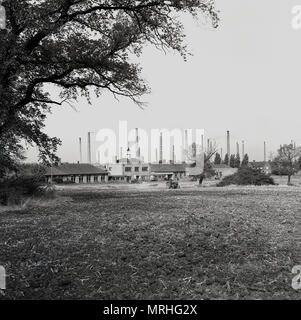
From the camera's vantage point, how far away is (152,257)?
747 centimetres

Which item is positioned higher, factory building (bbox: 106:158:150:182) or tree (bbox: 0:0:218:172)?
tree (bbox: 0:0:218:172)

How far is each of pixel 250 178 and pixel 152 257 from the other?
38.5 m

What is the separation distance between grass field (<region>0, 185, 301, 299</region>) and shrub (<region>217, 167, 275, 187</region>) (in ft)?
112

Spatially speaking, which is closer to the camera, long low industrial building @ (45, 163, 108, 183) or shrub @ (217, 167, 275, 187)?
shrub @ (217, 167, 275, 187)

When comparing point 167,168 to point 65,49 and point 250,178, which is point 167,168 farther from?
point 65,49

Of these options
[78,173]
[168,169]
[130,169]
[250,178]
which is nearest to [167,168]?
[168,169]

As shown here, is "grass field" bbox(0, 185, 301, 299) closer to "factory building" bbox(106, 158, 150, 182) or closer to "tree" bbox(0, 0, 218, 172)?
"tree" bbox(0, 0, 218, 172)

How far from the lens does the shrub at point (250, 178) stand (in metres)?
44.0

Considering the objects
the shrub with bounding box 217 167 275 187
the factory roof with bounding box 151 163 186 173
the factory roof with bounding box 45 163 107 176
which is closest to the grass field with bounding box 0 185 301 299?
the shrub with bounding box 217 167 275 187

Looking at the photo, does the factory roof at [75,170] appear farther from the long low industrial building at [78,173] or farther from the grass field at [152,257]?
the grass field at [152,257]

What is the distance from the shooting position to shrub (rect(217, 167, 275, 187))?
1734 inches

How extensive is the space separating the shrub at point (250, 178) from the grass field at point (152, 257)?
3404 centimetres
